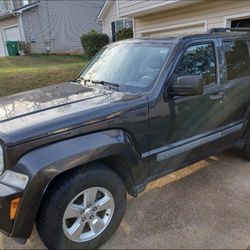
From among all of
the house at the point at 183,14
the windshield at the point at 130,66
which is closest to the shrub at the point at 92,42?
the house at the point at 183,14

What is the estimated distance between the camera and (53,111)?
2570 millimetres

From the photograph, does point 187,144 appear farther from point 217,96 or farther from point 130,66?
point 130,66

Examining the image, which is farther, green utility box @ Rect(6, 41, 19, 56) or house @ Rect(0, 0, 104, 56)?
house @ Rect(0, 0, 104, 56)

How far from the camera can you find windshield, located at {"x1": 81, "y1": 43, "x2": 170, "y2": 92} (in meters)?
3.06

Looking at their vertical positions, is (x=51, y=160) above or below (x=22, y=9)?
below

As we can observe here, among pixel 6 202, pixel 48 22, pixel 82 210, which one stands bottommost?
pixel 82 210

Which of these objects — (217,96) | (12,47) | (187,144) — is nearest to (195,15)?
(217,96)

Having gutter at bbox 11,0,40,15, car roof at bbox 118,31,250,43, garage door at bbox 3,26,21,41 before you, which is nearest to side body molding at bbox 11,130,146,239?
car roof at bbox 118,31,250,43

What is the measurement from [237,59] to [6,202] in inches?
125

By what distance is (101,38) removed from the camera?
56.6 ft

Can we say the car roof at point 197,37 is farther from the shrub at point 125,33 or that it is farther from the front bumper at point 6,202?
the shrub at point 125,33

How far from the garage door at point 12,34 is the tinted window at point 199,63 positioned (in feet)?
61.6

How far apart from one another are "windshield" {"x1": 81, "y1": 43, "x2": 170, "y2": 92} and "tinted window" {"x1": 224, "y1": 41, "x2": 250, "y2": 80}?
37.3 inches

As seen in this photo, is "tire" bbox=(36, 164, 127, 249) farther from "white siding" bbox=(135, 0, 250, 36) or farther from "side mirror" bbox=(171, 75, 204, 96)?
"white siding" bbox=(135, 0, 250, 36)
